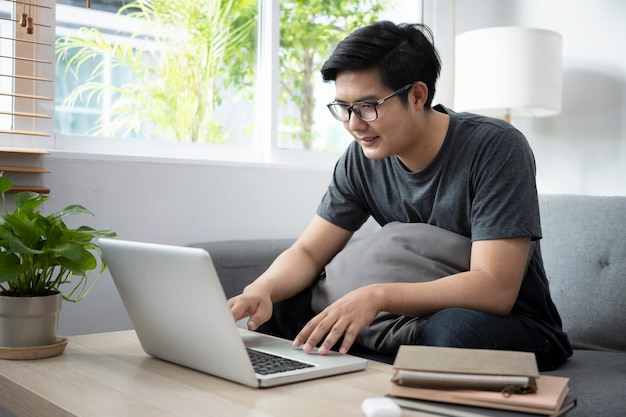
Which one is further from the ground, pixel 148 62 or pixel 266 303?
pixel 148 62

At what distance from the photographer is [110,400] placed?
96 centimetres

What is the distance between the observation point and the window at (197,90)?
86.1 inches

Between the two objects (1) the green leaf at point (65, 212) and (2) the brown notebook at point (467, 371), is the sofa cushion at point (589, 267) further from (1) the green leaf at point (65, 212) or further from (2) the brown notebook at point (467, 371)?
(1) the green leaf at point (65, 212)

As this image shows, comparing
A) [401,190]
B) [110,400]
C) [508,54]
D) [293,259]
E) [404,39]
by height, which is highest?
[508,54]

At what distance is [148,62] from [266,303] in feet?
3.92

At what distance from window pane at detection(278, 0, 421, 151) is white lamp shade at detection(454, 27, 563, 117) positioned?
51cm

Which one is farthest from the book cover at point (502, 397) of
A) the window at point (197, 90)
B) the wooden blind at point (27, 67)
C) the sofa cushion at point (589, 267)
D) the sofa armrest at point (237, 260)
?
the window at point (197, 90)

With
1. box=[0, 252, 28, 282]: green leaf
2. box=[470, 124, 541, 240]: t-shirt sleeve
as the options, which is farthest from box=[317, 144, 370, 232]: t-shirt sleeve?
box=[0, 252, 28, 282]: green leaf

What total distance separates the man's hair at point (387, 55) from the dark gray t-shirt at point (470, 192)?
0.16 m

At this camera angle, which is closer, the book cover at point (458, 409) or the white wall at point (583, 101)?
the book cover at point (458, 409)

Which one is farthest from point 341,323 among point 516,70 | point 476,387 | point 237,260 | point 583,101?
point 583,101

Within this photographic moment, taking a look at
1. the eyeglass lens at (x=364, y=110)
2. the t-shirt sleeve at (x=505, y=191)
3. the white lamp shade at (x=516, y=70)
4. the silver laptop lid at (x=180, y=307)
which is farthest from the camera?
the white lamp shade at (x=516, y=70)

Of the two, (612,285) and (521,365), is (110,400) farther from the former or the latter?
Answer: (612,285)

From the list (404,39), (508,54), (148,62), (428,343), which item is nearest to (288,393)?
(428,343)
